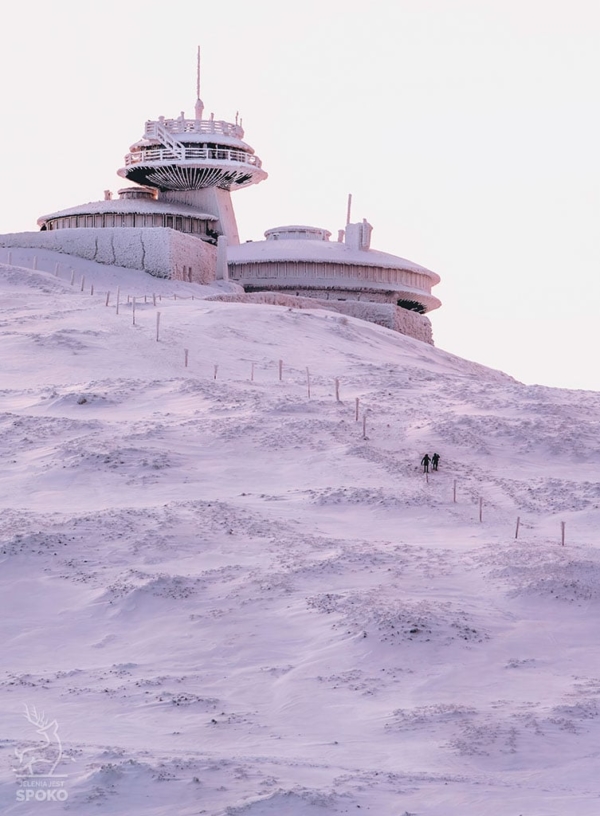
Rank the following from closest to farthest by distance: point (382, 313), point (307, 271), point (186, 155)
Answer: point (382, 313) < point (307, 271) < point (186, 155)

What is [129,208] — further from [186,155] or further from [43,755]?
[43,755]

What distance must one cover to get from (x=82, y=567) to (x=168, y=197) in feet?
135

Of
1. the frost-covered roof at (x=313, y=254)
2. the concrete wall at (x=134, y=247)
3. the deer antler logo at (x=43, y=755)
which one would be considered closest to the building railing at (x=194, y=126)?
the frost-covered roof at (x=313, y=254)

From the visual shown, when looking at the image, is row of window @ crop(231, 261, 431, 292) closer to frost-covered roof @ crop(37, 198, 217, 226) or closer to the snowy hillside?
frost-covered roof @ crop(37, 198, 217, 226)

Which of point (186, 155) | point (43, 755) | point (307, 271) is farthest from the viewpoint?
point (186, 155)

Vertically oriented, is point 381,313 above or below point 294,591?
above

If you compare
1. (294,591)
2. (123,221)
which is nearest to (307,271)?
(123,221)

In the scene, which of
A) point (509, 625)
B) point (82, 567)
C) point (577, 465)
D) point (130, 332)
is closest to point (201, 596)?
point (82, 567)

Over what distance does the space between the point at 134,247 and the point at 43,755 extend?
36.6 m

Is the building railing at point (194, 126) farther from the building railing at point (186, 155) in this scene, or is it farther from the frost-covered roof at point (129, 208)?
the frost-covered roof at point (129, 208)

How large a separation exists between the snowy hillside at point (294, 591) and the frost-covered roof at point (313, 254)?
24.3m

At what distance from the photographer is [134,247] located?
146 ft

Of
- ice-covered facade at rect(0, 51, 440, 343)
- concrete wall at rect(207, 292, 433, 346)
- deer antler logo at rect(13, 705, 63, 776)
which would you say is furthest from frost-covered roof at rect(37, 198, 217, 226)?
deer antler logo at rect(13, 705, 63, 776)

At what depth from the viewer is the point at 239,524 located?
16422 millimetres
